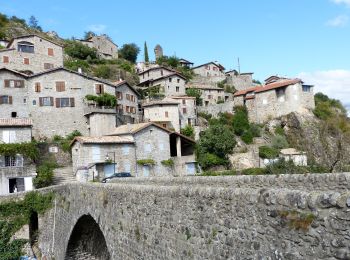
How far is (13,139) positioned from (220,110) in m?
38.7

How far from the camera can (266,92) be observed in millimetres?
67812

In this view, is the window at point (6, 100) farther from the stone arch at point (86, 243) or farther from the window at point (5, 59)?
the stone arch at point (86, 243)

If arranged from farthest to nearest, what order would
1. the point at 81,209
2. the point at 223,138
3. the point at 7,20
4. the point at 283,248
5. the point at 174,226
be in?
the point at 7,20, the point at 223,138, the point at 81,209, the point at 174,226, the point at 283,248

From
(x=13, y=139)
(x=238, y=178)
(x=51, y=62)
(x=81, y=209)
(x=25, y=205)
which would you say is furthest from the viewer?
(x=51, y=62)

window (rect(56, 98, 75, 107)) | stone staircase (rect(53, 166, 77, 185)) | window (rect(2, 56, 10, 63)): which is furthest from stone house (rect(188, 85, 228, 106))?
stone staircase (rect(53, 166, 77, 185))

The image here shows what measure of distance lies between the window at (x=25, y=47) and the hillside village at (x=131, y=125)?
0.15 meters

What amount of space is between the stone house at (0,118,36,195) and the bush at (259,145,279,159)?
97.5ft

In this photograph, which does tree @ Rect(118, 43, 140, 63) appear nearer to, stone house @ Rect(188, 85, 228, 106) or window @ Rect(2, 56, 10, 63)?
stone house @ Rect(188, 85, 228, 106)

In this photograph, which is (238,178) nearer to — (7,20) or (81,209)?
(81,209)

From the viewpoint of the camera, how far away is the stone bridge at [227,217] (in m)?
5.48

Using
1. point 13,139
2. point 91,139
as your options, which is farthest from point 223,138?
point 13,139

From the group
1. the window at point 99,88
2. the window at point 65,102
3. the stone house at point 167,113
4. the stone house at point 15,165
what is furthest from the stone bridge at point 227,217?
the stone house at point 167,113

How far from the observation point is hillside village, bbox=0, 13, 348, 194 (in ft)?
133

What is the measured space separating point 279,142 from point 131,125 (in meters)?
23.7
